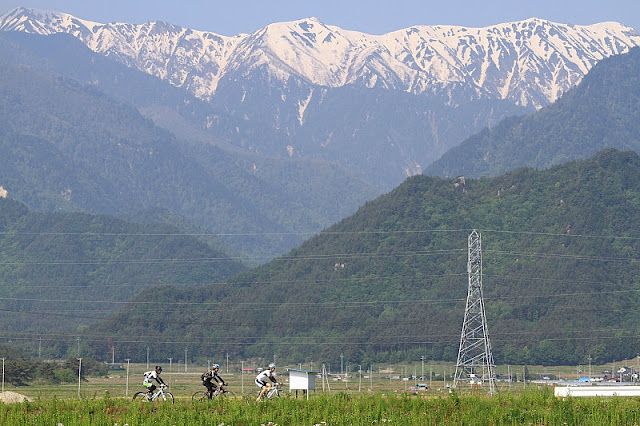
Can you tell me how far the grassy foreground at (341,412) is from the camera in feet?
234

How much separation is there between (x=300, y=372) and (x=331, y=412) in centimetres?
1276

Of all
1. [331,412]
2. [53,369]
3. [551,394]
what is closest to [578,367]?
[53,369]

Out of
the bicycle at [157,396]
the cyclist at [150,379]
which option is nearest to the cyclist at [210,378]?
the bicycle at [157,396]

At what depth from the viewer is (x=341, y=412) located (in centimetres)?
7475

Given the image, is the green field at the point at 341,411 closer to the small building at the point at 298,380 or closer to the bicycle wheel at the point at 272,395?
the bicycle wheel at the point at 272,395

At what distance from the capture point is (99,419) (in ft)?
236

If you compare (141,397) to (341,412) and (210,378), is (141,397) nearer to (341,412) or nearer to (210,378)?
(210,378)

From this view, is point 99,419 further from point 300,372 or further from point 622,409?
point 622,409

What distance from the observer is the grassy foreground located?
71.2m

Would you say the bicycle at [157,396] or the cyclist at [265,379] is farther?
the bicycle at [157,396]

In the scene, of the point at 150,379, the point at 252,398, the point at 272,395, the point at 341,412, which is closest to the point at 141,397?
the point at 150,379

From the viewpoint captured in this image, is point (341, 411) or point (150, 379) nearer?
point (341, 411)

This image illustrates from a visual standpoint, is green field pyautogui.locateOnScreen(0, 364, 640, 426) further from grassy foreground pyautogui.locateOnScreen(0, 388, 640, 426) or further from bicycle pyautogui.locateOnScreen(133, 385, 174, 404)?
bicycle pyautogui.locateOnScreen(133, 385, 174, 404)

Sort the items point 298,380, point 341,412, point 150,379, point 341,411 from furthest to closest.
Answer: point 298,380, point 150,379, point 341,411, point 341,412
